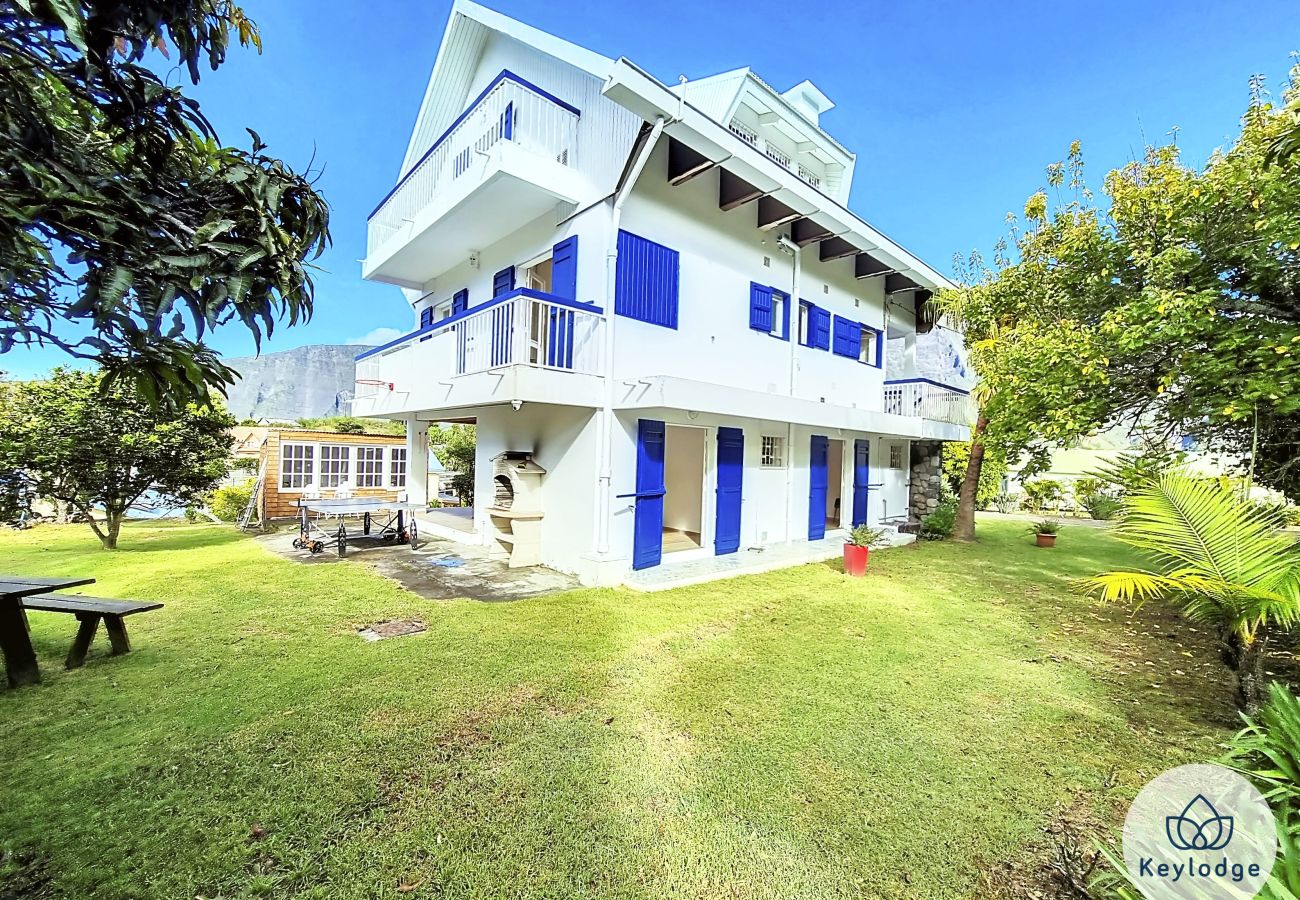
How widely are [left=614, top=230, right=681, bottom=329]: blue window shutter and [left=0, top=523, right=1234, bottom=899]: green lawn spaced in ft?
14.8

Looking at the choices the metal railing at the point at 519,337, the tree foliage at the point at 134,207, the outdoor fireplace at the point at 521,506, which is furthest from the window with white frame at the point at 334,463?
the tree foliage at the point at 134,207

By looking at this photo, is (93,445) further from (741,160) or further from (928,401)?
(928,401)

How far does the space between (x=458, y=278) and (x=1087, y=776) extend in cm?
1245

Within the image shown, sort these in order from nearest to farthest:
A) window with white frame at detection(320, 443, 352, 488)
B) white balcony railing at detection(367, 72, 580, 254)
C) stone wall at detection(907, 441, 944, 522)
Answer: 1. white balcony railing at detection(367, 72, 580, 254)
2. stone wall at detection(907, 441, 944, 522)
3. window with white frame at detection(320, 443, 352, 488)

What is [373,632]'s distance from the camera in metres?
5.24

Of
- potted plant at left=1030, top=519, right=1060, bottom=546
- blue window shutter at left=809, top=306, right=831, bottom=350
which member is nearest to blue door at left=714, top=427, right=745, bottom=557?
blue window shutter at left=809, top=306, right=831, bottom=350

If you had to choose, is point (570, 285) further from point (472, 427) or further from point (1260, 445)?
point (472, 427)

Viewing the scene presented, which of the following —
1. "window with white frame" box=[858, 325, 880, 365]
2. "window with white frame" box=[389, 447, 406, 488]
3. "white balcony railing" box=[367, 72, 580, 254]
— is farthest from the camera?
"window with white frame" box=[389, 447, 406, 488]

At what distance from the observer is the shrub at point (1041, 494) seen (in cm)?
1891

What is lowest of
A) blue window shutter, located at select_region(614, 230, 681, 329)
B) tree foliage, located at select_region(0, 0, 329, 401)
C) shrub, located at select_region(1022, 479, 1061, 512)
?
shrub, located at select_region(1022, 479, 1061, 512)

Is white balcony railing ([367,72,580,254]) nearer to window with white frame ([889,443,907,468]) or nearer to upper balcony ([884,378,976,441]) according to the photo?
upper balcony ([884,378,976,441])

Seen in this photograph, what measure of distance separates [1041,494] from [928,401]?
33.6 ft

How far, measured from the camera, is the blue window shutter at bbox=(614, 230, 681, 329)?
7.66 metres

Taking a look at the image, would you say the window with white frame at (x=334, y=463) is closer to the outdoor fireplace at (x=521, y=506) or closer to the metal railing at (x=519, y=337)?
the metal railing at (x=519, y=337)
